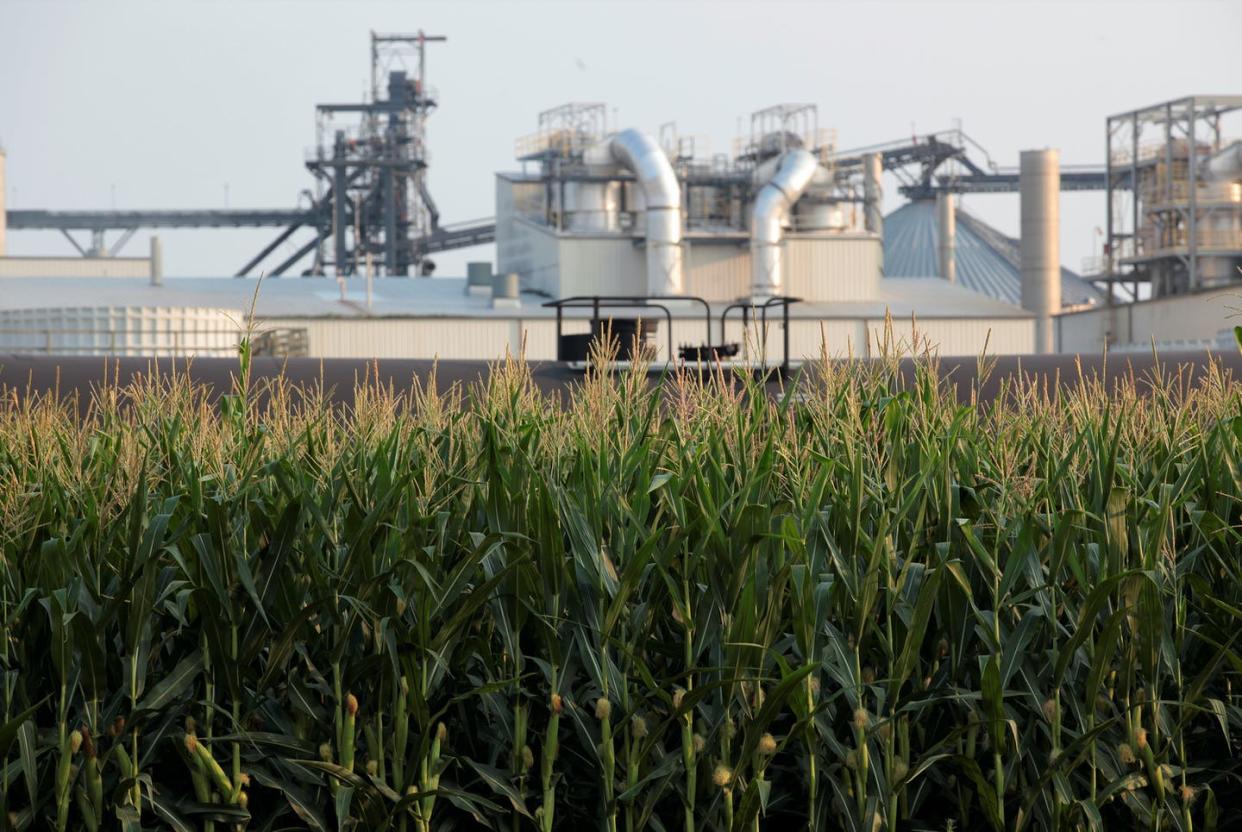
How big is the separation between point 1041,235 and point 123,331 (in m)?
33.5

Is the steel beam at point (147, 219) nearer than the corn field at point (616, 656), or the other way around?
the corn field at point (616, 656)

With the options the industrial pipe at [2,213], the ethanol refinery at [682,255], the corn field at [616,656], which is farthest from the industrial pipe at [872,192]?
the corn field at [616,656]

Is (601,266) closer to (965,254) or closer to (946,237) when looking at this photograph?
(946,237)

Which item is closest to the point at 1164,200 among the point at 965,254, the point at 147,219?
the point at 965,254

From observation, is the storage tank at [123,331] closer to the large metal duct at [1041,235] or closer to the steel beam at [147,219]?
the steel beam at [147,219]

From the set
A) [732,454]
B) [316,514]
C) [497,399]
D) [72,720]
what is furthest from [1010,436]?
[72,720]

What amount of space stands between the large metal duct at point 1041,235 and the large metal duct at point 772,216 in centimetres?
927

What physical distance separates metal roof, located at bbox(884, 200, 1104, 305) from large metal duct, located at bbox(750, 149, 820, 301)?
2016 centimetres

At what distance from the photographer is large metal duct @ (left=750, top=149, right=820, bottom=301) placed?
150 ft

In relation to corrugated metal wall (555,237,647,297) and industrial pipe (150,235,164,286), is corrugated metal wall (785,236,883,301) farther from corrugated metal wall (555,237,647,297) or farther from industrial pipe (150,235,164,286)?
industrial pipe (150,235,164,286)

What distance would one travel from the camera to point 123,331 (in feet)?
107

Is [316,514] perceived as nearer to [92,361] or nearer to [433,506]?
[433,506]

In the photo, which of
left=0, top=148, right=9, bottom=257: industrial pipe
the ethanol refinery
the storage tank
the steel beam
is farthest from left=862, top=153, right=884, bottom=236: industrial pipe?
left=0, top=148, right=9, bottom=257: industrial pipe

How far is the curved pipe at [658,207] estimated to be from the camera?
4447cm
